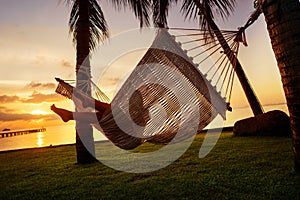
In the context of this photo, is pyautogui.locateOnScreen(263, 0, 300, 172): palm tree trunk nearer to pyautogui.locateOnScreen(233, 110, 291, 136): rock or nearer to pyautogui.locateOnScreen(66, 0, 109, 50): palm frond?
pyautogui.locateOnScreen(66, 0, 109, 50): palm frond

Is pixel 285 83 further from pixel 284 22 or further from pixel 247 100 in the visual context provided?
pixel 247 100

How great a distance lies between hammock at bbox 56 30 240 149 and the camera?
266 centimetres

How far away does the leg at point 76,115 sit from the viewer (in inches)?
111

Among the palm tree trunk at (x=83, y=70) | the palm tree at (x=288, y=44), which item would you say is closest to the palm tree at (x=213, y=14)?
the palm tree trunk at (x=83, y=70)

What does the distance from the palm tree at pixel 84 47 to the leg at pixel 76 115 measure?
3.33 ft

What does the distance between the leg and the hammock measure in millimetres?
120

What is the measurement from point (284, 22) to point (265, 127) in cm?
357

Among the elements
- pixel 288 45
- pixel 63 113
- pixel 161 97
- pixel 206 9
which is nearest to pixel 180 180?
pixel 161 97

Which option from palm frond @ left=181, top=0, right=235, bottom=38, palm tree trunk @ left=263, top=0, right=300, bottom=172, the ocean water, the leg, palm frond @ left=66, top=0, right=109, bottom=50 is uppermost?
palm frond @ left=181, top=0, right=235, bottom=38

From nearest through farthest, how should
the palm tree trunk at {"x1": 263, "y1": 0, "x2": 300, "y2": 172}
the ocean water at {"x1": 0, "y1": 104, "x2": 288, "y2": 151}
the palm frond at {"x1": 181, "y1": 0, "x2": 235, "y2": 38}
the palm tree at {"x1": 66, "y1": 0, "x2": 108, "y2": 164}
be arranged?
the palm tree trunk at {"x1": 263, "y1": 0, "x2": 300, "y2": 172}
the palm tree at {"x1": 66, "y1": 0, "x2": 108, "y2": 164}
the ocean water at {"x1": 0, "y1": 104, "x2": 288, "y2": 151}
the palm frond at {"x1": 181, "y1": 0, "x2": 235, "y2": 38}

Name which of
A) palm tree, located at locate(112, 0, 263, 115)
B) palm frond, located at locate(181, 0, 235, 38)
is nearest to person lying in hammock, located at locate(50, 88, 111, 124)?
palm tree, located at locate(112, 0, 263, 115)

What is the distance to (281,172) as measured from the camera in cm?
259

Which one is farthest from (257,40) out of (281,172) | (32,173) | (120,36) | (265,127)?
(32,173)

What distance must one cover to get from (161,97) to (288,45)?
1.18 m
